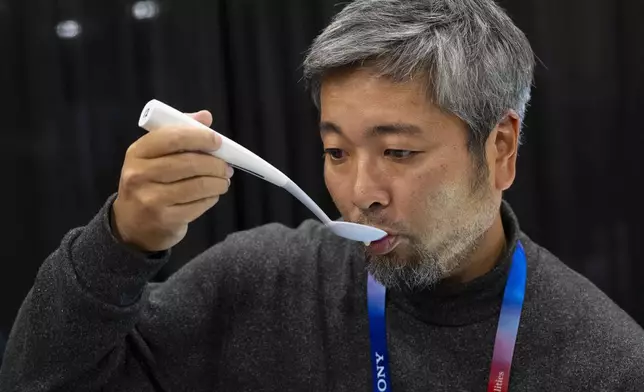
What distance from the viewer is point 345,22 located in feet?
3.53

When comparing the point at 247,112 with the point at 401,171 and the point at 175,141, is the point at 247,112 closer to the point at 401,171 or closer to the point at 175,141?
the point at 401,171

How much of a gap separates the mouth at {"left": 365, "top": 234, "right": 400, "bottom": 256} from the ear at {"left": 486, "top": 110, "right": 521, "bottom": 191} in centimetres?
21

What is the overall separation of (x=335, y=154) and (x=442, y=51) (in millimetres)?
232

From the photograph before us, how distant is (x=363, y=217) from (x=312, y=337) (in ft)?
0.93

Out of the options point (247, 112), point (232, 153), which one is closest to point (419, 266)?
point (232, 153)

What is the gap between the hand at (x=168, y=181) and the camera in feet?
2.76

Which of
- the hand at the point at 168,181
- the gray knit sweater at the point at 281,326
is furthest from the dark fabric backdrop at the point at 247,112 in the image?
the hand at the point at 168,181

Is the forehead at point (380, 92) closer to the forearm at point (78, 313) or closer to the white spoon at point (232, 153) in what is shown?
the white spoon at point (232, 153)

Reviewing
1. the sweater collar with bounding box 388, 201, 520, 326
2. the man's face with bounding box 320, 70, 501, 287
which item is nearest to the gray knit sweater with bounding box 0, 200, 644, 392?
the sweater collar with bounding box 388, 201, 520, 326

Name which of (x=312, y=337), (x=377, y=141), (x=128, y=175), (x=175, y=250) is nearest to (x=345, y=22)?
(x=377, y=141)

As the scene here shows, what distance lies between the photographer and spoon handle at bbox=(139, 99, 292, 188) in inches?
33.3

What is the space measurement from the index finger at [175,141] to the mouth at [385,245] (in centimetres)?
34

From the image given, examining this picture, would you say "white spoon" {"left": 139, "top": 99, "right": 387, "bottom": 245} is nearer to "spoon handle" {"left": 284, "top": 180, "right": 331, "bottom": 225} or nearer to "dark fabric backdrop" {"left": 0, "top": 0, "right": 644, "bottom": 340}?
"spoon handle" {"left": 284, "top": 180, "right": 331, "bottom": 225}

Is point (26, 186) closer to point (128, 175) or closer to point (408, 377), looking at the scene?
point (128, 175)
